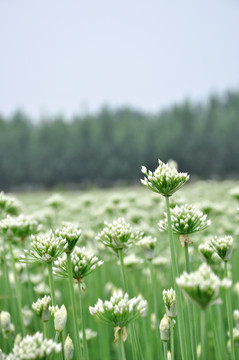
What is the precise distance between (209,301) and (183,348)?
434 mm

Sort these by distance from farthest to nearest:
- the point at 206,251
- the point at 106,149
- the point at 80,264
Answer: the point at 106,149 < the point at 206,251 < the point at 80,264

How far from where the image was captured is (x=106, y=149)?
1980 inches

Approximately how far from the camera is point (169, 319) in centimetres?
168

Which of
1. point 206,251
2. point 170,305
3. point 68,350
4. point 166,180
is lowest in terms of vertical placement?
point 68,350

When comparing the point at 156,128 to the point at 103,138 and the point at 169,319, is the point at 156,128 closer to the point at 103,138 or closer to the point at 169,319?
the point at 103,138

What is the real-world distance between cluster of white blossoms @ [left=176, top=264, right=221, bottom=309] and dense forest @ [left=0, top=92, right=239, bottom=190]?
47.5 meters

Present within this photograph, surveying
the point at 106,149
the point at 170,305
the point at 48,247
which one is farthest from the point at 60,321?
the point at 106,149

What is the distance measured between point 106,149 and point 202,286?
162 feet

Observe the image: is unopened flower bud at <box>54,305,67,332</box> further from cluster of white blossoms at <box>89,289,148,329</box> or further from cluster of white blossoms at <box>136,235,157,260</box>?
cluster of white blossoms at <box>136,235,157,260</box>

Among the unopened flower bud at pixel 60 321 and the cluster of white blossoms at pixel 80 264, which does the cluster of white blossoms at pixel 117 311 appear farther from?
the cluster of white blossoms at pixel 80 264

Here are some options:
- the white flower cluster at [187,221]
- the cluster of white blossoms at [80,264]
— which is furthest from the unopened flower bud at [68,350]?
the white flower cluster at [187,221]

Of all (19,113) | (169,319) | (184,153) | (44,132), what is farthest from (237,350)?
(19,113)

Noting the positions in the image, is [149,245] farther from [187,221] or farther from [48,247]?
[48,247]

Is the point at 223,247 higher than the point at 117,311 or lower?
higher
